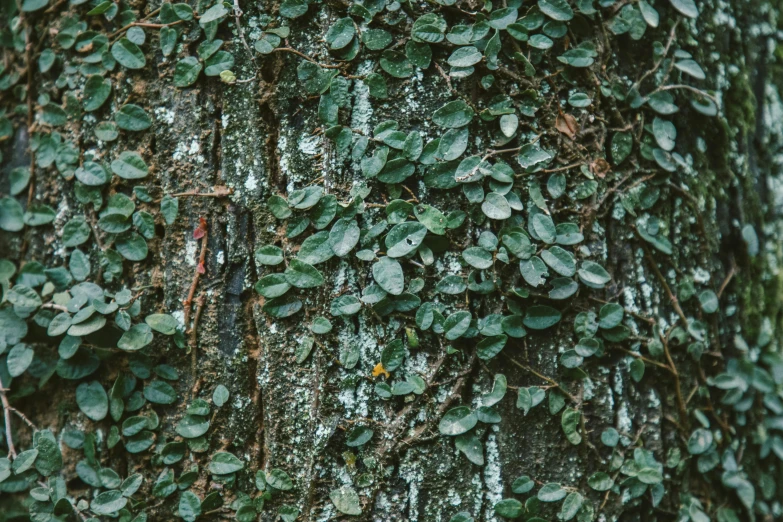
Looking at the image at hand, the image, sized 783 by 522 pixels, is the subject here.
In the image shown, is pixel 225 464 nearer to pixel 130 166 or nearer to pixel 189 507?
pixel 189 507

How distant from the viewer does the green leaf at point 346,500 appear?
130cm

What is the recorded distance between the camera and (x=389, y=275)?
1.30 m

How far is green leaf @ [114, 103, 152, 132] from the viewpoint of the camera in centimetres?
145

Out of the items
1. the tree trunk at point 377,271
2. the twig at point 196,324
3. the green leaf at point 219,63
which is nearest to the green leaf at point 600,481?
the tree trunk at point 377,271

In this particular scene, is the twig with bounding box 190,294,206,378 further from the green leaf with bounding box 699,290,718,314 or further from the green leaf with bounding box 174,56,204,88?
the green leaf with bounding box 699,290,718,314

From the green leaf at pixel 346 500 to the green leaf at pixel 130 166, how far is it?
3.02 ft

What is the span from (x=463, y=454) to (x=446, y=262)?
45 cm

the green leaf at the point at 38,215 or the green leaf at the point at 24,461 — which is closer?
the green leaf at the point at 24,461

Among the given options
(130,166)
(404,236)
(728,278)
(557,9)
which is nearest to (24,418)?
(130,166)

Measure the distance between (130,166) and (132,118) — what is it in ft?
0.41

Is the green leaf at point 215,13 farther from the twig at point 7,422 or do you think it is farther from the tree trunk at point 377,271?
the twig at point 7,422

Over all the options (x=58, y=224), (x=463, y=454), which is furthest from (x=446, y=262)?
(x=58, y=224)

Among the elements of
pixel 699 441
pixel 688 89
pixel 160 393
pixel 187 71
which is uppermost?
pixel 187 71

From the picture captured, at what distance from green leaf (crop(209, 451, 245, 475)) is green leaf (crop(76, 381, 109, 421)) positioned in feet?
1.08
